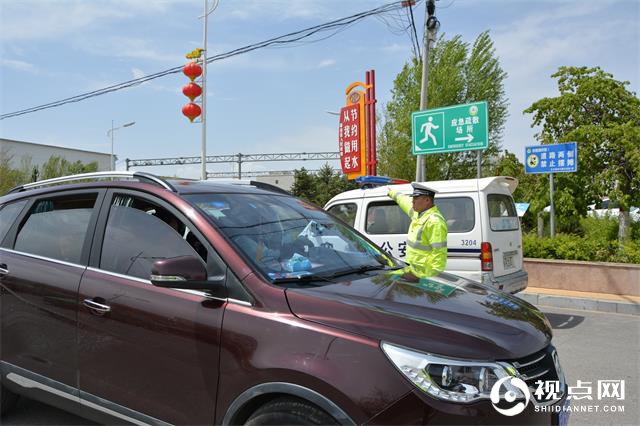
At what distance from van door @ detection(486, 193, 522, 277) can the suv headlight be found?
15.8 feet

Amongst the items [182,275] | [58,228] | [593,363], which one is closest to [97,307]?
[182,275]

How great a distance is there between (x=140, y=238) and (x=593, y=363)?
4.70 m

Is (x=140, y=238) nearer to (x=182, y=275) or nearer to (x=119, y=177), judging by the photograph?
(x=119, y=177)

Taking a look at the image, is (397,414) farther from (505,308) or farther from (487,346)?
(505,308)

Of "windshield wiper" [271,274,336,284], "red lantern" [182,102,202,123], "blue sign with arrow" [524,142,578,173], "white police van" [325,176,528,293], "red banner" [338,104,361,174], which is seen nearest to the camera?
"windshield wiper" [271,274,336,284]

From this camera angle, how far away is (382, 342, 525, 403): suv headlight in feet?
6.04

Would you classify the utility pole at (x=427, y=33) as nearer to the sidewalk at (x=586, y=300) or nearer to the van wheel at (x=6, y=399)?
the sidewalk at (x=586, y=300)

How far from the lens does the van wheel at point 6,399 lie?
341 centimetres

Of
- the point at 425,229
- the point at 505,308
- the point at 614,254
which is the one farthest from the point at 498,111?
the point at 505,308

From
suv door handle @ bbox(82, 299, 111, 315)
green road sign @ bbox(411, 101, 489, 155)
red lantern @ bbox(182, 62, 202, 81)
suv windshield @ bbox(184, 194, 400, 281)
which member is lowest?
suv door handle @ bbox(82, 299, 111, 315)

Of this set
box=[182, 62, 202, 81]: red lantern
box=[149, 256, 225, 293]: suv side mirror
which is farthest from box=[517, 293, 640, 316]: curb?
box=[182, 62, 202, 81]: red lantern

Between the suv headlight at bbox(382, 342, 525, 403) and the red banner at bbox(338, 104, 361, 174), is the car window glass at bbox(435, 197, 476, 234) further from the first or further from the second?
the red banner at bbox(338, 104, 361, 174)

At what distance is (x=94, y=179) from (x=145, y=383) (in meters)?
1.54

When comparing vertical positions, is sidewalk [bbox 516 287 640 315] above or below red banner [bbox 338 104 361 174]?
below
